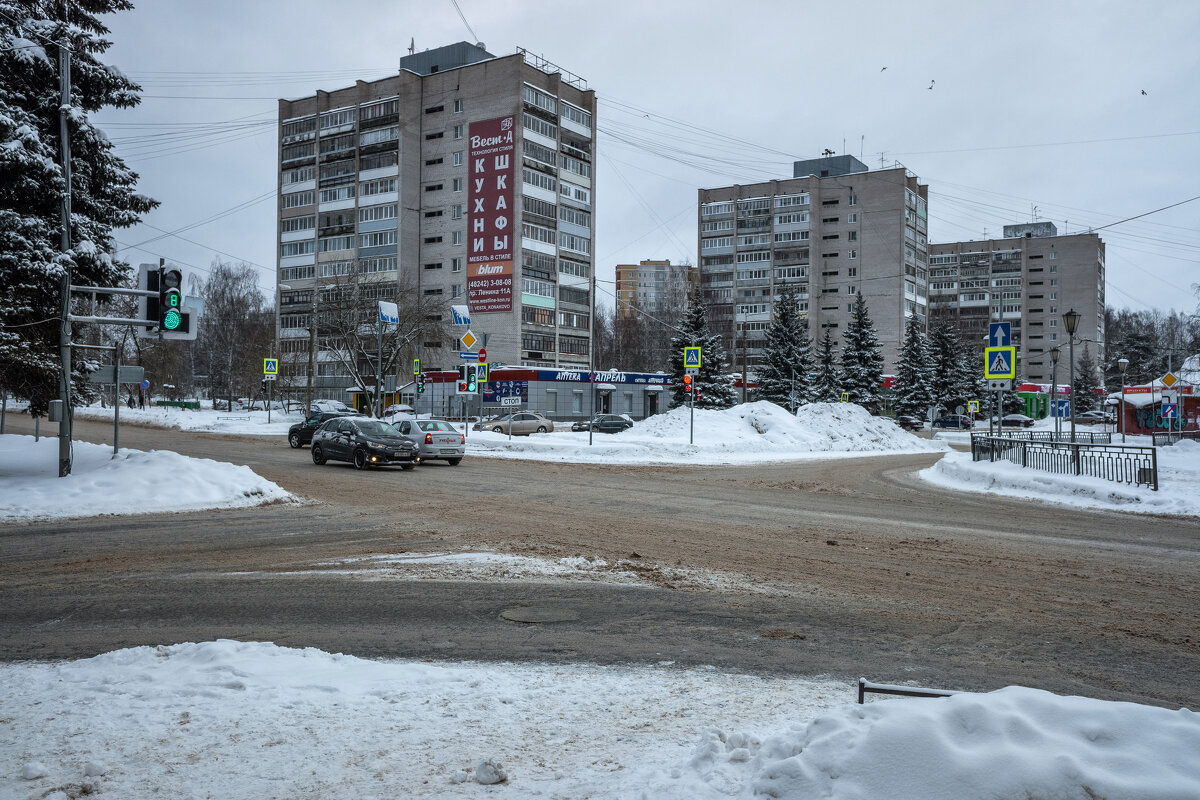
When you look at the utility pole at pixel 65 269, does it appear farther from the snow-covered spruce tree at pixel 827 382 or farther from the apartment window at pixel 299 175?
the apartment window at pixel 299 175

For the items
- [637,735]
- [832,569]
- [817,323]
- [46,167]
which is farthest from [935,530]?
[817,323]

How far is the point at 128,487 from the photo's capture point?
15.0 meters

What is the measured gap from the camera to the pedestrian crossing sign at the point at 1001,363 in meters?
21.8

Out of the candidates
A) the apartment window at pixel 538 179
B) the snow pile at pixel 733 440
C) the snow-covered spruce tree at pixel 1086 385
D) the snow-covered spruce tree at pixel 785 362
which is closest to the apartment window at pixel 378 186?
the apartment window at pixel 538 179

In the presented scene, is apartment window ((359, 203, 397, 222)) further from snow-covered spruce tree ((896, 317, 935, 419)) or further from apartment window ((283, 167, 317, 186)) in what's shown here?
snow-covered spruce tree ((896, 317, 935, 419))

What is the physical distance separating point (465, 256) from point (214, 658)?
78208 mm

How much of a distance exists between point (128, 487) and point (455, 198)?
234ft

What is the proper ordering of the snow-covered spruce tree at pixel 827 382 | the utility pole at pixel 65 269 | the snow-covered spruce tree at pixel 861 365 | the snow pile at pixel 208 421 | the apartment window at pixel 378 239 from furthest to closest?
1. the apartment window at pixel 378 239
2. the snow-covered spruce tree at pixel 861 365
3. the snow-covered spruce tree at pixel 827 382
4. the snow pile at pixel 208 421
5. the utility pole at pixel 65 269

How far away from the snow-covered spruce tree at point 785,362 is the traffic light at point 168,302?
5124 centimetres

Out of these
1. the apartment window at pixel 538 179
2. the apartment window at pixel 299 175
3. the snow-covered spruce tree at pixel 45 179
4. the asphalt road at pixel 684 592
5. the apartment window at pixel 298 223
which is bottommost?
the asphalt road at pixel 684 592

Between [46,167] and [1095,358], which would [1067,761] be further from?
[1095,358]

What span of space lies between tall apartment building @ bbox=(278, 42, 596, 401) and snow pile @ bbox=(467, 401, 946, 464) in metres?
35.7

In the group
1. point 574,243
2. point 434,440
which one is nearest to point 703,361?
point 574,243

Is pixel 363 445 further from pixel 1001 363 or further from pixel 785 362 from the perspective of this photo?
pixel 785 362
